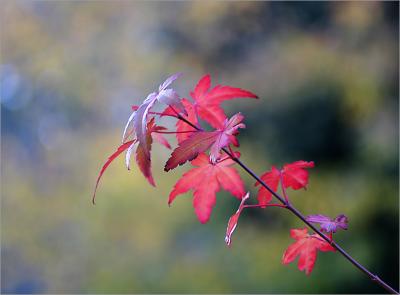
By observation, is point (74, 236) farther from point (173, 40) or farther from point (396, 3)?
point (396, 3)

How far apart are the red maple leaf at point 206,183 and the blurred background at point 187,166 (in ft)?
5.34

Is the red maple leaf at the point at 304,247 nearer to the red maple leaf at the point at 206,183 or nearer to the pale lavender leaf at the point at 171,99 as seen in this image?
the red maple leaf at the point at 206,183

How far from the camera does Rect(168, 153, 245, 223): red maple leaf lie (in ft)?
1.78

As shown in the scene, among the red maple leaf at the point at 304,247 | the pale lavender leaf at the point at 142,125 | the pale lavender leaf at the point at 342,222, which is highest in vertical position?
the pale lavender leaf at the point at 142,125

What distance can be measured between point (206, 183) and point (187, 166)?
5.85 ft

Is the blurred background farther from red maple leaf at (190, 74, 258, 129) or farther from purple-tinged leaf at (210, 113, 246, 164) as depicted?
purple-tinged leaf at (210, 113, 246, 164)

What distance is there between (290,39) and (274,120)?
1.54 feet

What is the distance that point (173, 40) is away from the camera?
8.73 ft

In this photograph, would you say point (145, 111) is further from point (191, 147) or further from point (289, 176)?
point (289, 176)

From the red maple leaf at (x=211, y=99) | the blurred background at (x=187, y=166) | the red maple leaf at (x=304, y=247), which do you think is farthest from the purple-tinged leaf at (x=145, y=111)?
the blurred background at (x=187, y=166)

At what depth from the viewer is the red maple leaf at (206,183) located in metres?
0.54

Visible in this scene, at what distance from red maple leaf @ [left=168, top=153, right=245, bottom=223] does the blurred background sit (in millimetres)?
1628

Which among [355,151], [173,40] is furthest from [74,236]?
[355,151]

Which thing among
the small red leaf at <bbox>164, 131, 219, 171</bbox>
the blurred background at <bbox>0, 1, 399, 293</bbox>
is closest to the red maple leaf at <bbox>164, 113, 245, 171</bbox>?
the small red leaf at <bbox>164, 131, 219, 171</bbox>
